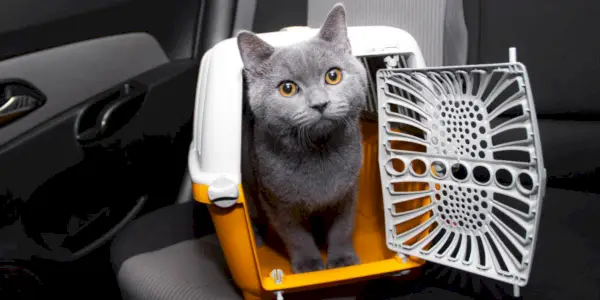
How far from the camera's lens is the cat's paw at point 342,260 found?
924 mm

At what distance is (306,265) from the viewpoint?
0.92 meters

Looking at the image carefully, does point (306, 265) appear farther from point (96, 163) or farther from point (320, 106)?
point (96, 163)

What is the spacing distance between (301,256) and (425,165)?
28 centimetres

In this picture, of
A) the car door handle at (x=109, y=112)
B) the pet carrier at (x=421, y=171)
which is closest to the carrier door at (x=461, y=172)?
the pet carrier at (x=421, y=171)

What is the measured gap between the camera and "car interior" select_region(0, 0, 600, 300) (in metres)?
1.11

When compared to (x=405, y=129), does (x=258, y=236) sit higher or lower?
lower

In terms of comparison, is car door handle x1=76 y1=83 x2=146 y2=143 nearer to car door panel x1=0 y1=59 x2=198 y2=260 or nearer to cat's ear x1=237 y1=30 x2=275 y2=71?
car door panel x1=0 y1=59 x2=198 y2=260

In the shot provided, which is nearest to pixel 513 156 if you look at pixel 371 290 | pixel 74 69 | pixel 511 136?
pixel 511 136

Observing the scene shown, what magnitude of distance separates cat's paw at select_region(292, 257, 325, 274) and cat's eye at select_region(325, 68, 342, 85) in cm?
33

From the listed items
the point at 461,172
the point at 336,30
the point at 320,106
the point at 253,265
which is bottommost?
the point at 253,265

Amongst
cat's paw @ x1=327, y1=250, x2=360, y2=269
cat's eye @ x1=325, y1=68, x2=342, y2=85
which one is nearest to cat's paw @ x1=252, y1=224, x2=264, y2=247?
cat's paw @ x1=327, y1=250, x2=360, y2=269

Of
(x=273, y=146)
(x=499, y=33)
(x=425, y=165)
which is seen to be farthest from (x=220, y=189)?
(x=499, y=33)

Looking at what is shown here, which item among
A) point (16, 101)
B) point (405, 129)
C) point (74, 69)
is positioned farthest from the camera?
point (74, 69)

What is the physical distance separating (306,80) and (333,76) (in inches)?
1.9
